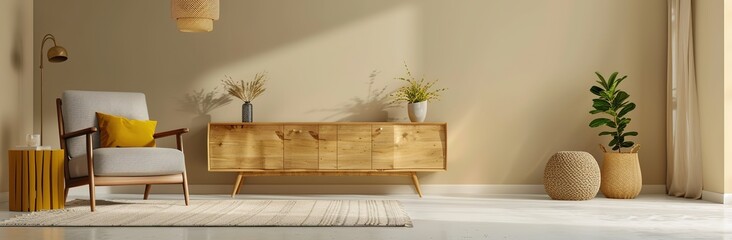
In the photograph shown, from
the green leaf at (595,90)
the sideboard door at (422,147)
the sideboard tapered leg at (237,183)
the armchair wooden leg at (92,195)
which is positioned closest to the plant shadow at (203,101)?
the sideboard tapered leg at (237,183)

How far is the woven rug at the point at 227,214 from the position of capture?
507 centimetres

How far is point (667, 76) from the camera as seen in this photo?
7.88 meters

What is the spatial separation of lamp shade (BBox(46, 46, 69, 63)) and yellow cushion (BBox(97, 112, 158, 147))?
3.37 ft

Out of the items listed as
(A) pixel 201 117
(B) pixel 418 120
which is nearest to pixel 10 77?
(A) pixel 201 117

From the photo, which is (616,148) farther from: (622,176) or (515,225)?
(515,225)

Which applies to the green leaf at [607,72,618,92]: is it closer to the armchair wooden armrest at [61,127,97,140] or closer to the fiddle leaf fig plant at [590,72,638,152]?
the fiddle leaf fig plant at [590,72,638,152]

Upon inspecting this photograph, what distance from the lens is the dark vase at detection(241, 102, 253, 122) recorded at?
7.67 m

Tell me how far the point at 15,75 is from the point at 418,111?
3.21 meters

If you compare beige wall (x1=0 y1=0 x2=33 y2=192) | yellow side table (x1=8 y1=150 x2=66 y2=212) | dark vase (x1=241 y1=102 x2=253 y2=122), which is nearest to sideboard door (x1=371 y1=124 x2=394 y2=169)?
dark vase (x1=241 y1=102 x2=253 y2=122)

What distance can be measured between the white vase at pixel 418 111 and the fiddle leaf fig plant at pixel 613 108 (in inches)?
53.2

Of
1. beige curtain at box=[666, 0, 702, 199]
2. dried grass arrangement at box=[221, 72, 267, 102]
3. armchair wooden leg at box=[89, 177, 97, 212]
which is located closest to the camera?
armchair wooden leg at box=[89, 177, 97, 212]

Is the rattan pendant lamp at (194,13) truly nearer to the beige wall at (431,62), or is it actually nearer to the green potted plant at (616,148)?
the beige wall at (431,62)

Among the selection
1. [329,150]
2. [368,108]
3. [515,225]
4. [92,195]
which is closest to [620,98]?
[368,108]

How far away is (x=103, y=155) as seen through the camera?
19.9ft
